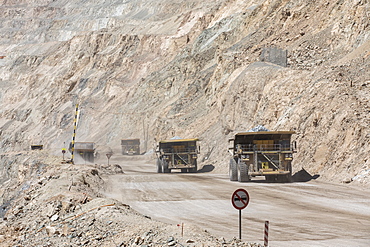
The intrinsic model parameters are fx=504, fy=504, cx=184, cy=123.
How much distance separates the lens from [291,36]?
155 feet

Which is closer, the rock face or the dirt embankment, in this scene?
the dirt embankment

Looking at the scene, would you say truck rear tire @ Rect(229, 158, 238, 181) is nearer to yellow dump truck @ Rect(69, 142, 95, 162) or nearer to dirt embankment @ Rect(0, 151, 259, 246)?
dirt embankment @ Rect(0, 151, 259, 246)

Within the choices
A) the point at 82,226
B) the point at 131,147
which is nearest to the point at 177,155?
the point at 82,226

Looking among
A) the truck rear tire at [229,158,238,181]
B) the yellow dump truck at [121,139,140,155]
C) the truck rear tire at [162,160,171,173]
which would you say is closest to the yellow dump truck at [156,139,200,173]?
the truck rear tire at [162,160,171,173]

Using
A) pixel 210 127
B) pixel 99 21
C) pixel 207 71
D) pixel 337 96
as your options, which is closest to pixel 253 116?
pixel 210 127

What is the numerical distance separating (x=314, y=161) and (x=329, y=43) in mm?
16926

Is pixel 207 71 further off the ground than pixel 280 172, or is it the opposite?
pixel 207 71

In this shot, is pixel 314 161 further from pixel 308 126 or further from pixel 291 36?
pixel 291 36

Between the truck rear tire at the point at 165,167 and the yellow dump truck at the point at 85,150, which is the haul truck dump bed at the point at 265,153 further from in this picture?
the yellow dump truck at the point at 85,150

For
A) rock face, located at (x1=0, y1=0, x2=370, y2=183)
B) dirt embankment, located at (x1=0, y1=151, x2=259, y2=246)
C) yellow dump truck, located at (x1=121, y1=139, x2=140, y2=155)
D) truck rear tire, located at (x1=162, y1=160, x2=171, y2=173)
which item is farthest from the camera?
yellow dump truck, located at (x1=121, y1=139, x2=140, y2=155)

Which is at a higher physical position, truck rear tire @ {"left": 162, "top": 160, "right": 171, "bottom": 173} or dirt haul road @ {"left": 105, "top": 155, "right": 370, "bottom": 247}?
truck rear tire @ {"left": 162, "top": 160, "right": 171, "bottom": 173}

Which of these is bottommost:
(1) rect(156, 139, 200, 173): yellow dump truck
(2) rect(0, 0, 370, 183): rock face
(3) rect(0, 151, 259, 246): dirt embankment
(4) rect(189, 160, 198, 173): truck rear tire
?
(3) rect(0, 151, 259, 246): dirt embankment

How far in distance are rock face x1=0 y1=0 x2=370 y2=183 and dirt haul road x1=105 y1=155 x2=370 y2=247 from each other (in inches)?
169

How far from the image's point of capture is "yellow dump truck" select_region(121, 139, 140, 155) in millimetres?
60025
